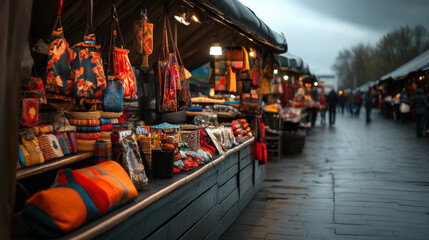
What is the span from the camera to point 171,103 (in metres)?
4.68

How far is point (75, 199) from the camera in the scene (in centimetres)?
245

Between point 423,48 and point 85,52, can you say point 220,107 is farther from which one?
point 423,48

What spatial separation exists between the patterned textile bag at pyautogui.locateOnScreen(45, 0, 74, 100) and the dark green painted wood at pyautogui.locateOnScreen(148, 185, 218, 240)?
1.32 m

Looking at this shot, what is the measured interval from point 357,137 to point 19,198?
53.6 feet

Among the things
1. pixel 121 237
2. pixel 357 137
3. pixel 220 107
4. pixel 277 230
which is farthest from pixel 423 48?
pixel 121 237

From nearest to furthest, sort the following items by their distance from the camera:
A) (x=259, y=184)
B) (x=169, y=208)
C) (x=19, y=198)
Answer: (x=19, y=198)
(x=169, y=208)
(x=259, y=184)

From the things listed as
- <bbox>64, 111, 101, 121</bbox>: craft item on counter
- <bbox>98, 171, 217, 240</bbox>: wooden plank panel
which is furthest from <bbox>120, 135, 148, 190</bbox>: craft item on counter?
<bbox>64, 111, 101, 121</bbox>: craft item on counter

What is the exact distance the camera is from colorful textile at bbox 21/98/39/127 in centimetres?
284

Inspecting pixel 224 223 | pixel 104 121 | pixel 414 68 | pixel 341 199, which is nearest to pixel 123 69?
pixel 104 121

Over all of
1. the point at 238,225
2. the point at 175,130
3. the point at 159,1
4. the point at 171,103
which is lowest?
the point at 238,225

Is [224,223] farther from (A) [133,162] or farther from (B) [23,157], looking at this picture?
(B) [23,157]

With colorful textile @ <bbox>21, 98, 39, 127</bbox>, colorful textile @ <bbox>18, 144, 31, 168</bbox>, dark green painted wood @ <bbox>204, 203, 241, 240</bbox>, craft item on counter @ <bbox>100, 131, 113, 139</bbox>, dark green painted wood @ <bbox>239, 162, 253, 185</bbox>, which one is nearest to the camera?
colorful textile @ <bbox>18, 144, 31, 168</bbox>

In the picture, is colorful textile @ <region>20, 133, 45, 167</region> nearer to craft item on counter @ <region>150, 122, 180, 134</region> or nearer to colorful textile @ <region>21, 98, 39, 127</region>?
colorful textile @ <region>21, 98, 39, 127</region>

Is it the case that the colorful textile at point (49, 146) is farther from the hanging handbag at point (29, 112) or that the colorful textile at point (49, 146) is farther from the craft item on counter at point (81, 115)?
the craft item on counter at point (81, 115)
